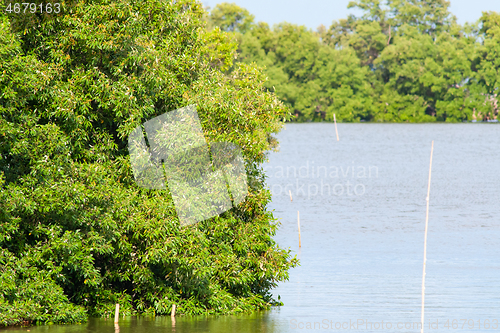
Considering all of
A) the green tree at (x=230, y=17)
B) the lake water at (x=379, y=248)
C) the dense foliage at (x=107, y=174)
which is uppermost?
the green tree at (x=230, y=17)

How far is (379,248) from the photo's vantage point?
115 ft

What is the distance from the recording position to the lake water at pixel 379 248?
21219 millimetres

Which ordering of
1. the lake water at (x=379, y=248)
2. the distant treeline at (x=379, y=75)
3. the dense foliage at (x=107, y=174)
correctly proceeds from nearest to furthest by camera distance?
the dense foliage at (x=107, y=174) → the lake water at (x=379, y=248) → the distant treeline at (x=379, y=75)

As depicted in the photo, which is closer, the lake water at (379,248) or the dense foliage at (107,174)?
the dense foliage at (107,174)

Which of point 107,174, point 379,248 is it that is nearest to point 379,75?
point 379,248

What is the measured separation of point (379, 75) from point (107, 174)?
423 ft

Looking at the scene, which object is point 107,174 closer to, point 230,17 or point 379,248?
point 379,248

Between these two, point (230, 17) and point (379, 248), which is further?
point (230, 17)

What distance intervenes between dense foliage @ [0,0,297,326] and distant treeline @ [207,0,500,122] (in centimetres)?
11477

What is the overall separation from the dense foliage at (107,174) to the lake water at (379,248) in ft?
3.43

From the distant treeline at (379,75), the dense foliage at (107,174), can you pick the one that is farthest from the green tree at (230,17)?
the dense foliage at (107,174)

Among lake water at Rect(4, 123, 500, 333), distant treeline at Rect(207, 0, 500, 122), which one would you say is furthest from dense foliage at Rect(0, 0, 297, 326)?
distant treeline at Rect(207, 0, 500, 122)

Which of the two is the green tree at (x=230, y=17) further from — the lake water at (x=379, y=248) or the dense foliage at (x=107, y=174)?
the dense foliage at (x=107, y=174)

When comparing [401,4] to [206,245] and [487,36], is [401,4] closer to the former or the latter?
[487,36]
